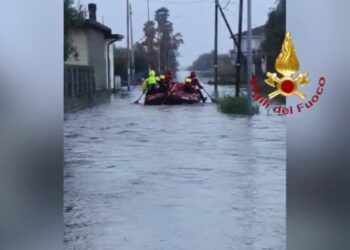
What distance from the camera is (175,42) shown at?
13.3ft

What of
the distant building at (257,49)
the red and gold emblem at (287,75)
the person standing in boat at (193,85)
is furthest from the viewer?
the person standing in boat at (193,85)

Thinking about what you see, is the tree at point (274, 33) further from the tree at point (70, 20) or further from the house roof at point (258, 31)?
the tree at point (70, 20)

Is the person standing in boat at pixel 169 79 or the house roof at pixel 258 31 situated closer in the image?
the house roof at pixel 258 31

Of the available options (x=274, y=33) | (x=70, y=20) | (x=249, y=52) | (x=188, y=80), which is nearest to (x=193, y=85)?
(x=188, y=80)

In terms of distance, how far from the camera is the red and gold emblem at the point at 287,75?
384 centimetres

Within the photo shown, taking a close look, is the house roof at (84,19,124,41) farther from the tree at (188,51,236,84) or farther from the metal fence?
the tree at (188,51,236,84)

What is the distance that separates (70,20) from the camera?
4.02m

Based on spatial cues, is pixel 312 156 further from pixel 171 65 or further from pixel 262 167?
pixel 171 65

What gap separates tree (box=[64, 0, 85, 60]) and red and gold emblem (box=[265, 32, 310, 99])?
32.3 inches

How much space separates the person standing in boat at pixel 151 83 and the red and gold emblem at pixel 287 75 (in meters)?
0.51

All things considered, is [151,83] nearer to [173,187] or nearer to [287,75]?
[173,187]

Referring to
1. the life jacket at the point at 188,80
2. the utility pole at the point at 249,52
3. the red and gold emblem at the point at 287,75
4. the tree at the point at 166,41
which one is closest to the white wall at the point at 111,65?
the tree at the point at 166,41

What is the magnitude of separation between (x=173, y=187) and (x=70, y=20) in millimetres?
807

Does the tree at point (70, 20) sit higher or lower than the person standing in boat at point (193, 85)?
higher
